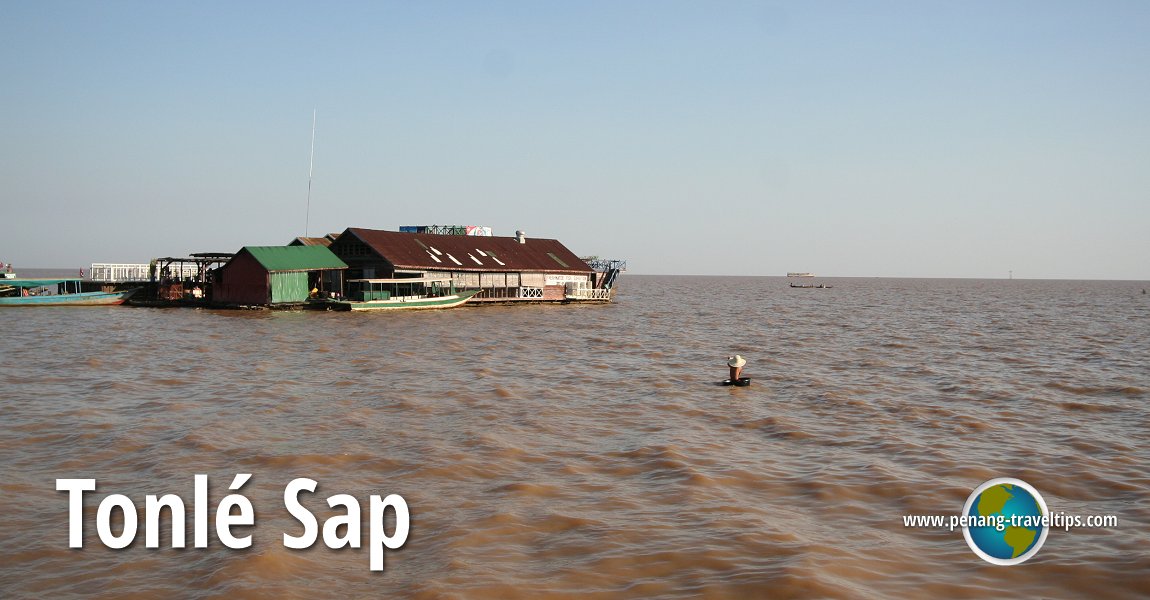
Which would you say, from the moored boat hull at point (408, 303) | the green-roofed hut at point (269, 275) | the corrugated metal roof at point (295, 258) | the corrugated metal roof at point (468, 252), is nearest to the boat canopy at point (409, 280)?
the corrugated metal roof at point (468, 252)

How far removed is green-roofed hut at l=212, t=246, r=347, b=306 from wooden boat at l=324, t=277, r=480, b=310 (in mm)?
2175

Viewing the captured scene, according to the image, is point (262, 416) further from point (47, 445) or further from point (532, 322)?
point (532, 322)

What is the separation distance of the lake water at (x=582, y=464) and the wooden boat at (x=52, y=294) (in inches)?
1138

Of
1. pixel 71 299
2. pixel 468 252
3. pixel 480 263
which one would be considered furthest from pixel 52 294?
pixel 480 263

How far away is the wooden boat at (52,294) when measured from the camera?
174ft

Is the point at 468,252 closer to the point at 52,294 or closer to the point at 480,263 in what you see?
the point at 480,263

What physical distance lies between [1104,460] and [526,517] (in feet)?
33.5

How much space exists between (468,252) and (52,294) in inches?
1126

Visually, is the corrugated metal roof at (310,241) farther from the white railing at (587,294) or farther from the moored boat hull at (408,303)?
the white railing at (587,294)

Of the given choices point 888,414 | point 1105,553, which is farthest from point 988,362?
point 1105,553

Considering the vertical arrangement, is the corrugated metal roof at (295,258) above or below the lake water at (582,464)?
above

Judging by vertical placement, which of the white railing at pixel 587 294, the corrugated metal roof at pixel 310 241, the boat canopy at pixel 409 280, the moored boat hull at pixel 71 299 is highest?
the corrugated metal roof at pixel 310 241

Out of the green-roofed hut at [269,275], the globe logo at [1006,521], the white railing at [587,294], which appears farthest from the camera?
the white railing at [587,294]

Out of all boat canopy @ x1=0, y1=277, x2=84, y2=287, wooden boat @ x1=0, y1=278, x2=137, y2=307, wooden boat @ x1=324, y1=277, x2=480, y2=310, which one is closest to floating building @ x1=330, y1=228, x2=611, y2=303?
wooden boat @ x1=324, y1=277, x2=480, y2=310
